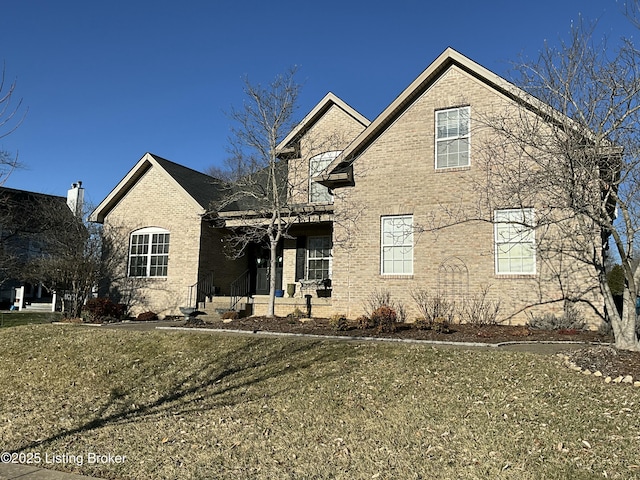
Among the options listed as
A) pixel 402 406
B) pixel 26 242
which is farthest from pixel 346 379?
pixel 26 242

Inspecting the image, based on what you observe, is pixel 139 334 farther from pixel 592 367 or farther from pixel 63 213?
pixel 63 213

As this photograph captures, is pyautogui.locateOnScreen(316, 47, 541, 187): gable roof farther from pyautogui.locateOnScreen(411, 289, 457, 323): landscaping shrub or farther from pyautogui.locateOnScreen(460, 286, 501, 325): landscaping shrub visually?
pyautogui.locateOnScreen(460, 286, 501, 325): landscaping shrub

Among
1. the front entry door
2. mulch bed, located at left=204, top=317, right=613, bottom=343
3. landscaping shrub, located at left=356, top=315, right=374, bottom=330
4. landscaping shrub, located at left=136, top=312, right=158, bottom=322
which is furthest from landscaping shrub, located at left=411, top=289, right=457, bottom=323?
landscaping shrub, located at left=136, top=312, right=158, bottom=322

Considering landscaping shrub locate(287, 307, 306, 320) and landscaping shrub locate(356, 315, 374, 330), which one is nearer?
landscaping shrub locate(356, 315, 374, 330)

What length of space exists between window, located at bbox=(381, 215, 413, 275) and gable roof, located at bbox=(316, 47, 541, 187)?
199 centimetres

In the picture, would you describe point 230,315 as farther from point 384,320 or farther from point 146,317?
point 384,320

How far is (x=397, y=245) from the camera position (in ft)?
50.0

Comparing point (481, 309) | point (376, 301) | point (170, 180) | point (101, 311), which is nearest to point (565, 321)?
point (481, 309)

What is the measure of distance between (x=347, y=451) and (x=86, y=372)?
6678 millimetres

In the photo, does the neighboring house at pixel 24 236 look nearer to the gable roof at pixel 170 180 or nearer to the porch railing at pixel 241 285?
the gable roof at pixel 170 180

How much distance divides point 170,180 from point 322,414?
15668 millimetres

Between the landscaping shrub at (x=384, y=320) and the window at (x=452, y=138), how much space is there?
4775 mm

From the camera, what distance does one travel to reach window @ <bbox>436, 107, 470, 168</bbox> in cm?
1480

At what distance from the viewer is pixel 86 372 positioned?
10039 mm
